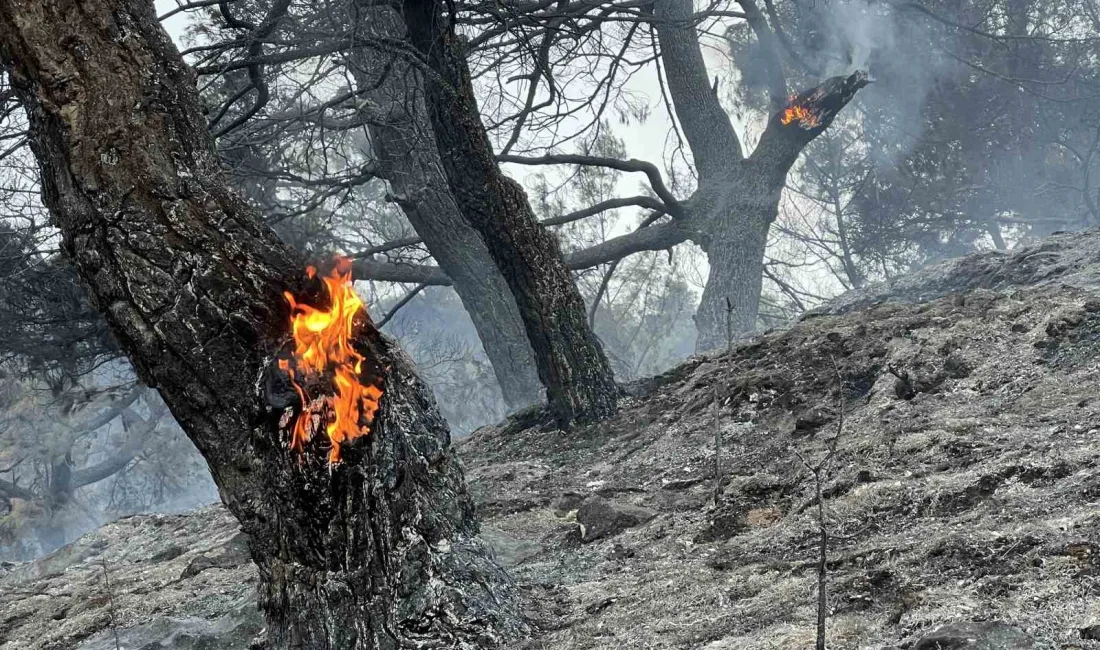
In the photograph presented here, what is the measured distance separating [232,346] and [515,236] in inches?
129

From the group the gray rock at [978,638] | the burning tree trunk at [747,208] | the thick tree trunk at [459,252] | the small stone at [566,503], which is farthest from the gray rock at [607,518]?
the burning tree trunk at [747,208]

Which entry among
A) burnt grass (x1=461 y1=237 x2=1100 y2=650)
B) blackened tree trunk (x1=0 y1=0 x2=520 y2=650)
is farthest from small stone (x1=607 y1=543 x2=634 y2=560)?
blackened tree trunk (x1=0 y1=0 x2=520 y2=650)

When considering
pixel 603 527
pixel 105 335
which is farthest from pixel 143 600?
pixel 105 335

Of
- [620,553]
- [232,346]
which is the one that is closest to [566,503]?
[620,553]

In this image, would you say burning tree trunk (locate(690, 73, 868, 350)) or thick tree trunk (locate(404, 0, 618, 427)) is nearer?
thick tree trunk (locate(404, 0, 618, 427))

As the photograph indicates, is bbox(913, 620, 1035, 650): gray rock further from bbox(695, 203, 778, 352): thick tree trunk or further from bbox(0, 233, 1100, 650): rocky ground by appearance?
bbox(695, 203, 778, 352): thick tree trunk

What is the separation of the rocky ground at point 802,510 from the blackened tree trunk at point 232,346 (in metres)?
0.47

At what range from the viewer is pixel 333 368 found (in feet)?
9.79

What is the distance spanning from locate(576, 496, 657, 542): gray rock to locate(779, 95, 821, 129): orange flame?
7.11 metres

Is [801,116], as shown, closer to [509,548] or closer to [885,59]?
[885,59]

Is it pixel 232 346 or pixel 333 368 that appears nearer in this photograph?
pixel 333 368

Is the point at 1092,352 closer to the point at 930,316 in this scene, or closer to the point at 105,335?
the point at 930,316

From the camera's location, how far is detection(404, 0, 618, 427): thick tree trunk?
6141 millimetres

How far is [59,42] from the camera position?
3.49 m
